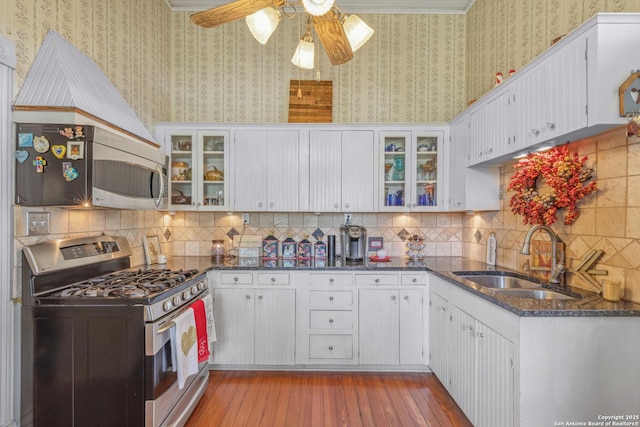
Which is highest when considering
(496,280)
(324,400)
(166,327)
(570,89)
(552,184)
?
(570,89)

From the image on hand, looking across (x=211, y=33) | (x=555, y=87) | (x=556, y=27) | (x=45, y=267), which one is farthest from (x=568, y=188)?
(x=211, y=33)

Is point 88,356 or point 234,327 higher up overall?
point 88,356

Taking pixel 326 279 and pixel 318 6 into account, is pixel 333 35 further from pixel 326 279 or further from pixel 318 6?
pixel 326 279

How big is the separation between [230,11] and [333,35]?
523 mm

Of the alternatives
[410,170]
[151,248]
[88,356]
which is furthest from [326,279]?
[88,356]

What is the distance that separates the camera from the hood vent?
6.06 feet

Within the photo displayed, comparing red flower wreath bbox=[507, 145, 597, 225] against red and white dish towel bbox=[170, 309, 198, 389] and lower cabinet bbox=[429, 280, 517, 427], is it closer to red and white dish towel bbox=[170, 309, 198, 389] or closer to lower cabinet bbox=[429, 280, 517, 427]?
lower cabinet bbox=[429, 280, 517, 427]

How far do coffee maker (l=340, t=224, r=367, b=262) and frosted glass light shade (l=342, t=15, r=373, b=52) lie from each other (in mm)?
1924

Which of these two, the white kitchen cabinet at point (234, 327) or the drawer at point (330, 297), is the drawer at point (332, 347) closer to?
the drawer at point (330, 297)

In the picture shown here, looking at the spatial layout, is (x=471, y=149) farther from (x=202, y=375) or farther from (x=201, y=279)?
(x=202, y=375)

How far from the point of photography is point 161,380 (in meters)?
1.93

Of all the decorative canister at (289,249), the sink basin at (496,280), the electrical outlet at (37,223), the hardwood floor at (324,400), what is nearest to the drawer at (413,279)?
the sink basin at (496,280)

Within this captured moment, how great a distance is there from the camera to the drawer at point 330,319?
3000 mm

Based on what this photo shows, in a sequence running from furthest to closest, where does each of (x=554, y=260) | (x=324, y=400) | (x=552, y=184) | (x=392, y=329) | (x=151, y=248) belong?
(x=151, y=248), (x=392, y=329), (x=324, y=400), (x=554, y=260), (x=552, y=184)
